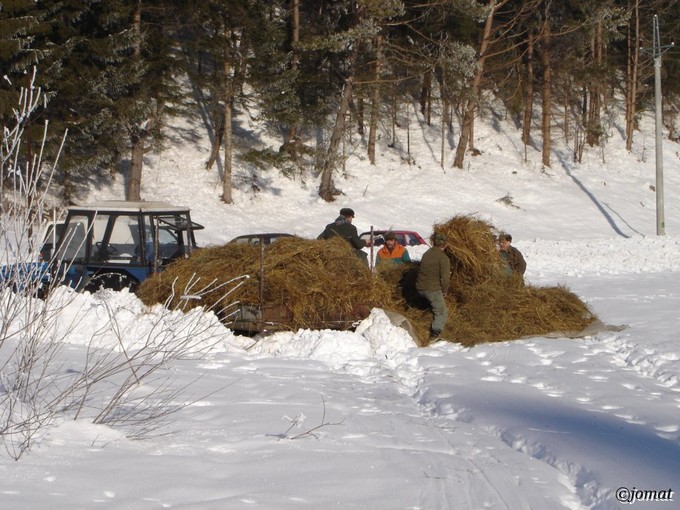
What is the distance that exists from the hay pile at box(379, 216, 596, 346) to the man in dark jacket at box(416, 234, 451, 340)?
0.21 meters

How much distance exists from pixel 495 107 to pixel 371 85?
17.8 meters

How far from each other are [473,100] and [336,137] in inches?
270

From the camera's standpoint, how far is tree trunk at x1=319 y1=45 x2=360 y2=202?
3231 cm

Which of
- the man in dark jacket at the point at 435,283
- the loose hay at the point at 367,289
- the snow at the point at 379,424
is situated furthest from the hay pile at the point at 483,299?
the snow at the point at 379,424

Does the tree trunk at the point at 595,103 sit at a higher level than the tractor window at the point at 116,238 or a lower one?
higher

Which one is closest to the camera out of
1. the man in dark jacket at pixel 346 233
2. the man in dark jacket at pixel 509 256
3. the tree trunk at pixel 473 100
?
the man in dark jacket at pixel 346 233

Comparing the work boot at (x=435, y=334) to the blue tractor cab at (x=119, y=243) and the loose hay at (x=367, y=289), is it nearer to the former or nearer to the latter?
the loose hay at (x=367, y=289)

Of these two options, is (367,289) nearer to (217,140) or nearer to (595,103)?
(217,140)

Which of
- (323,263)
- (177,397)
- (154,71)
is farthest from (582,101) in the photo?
(177,397)

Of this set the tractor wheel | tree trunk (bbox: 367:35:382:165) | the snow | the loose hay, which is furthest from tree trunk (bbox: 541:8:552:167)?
the tractor wheel

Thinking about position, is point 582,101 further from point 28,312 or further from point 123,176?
point 28,312

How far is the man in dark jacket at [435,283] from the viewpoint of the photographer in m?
11.7

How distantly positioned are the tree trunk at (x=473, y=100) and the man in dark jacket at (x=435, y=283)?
22.2 m

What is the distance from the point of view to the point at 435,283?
11672mm
